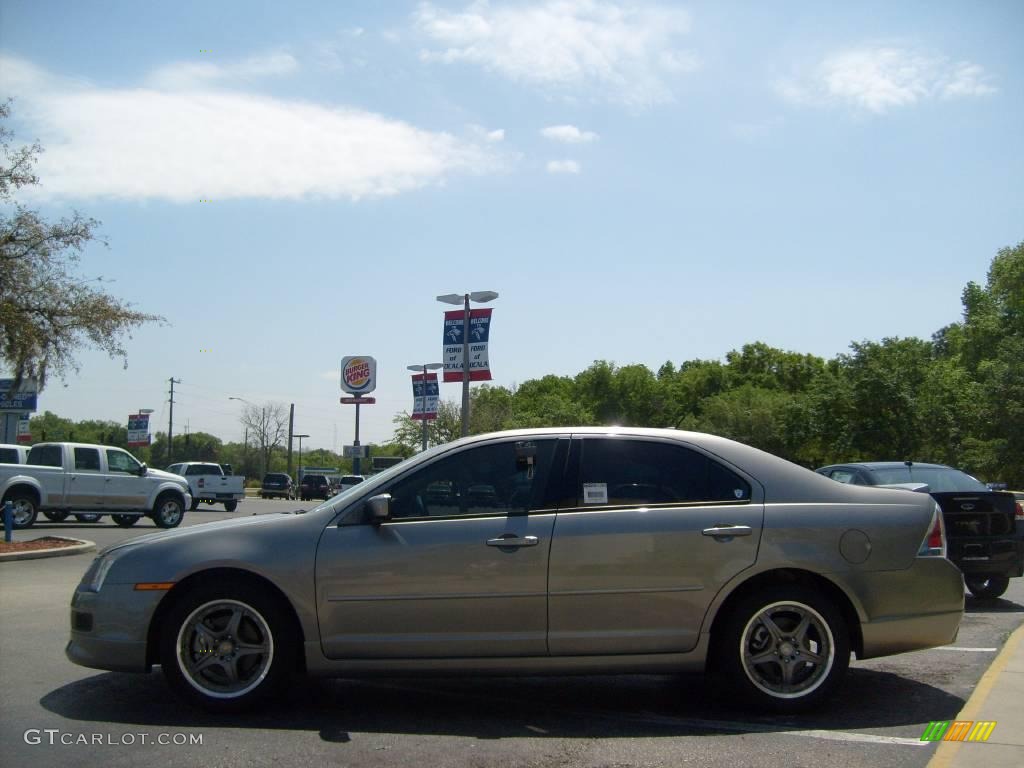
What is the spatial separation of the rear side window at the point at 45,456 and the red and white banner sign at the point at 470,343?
9748 mm

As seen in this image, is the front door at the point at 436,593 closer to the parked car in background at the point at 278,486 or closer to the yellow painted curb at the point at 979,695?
the yellow painted curb at the point at 979,695

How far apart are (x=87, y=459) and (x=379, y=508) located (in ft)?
65.1

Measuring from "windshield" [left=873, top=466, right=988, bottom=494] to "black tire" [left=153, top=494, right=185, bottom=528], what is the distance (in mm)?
18272

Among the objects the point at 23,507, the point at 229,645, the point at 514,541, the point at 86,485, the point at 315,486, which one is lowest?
the point at 315,486

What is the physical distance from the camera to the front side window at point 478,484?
5762 mm

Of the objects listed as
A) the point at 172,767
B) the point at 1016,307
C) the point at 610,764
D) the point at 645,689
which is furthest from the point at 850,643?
the point at 1016,307

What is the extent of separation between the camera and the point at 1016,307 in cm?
6325

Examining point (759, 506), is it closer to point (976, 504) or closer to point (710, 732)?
point (710, 732)

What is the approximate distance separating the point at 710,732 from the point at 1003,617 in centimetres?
590

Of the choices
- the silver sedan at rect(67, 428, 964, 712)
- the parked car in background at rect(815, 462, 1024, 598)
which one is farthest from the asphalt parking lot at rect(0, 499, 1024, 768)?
the parked car in background at rect(815, 462, 1024, 598)

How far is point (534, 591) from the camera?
5512mm

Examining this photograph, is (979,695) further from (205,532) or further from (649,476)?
(205,532)

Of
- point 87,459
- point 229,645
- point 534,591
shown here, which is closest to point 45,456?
point 87,459

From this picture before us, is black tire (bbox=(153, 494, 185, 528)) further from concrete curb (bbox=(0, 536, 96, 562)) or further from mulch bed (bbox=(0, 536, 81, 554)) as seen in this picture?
concrete curb (bbox=(0, 536, 96, 562))
